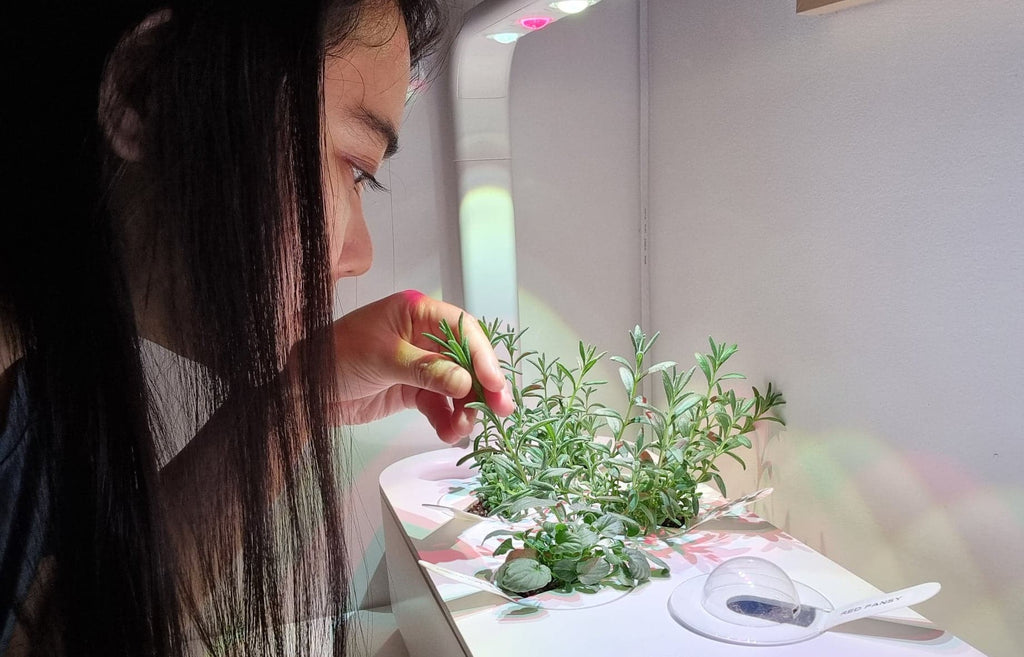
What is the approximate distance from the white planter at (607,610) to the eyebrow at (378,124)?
17.8 inches

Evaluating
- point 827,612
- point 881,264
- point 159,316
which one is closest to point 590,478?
point 827,612

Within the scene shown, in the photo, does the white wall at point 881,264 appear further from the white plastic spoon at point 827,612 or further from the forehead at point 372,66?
the forehead at point 372,66

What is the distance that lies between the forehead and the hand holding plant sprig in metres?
0.32

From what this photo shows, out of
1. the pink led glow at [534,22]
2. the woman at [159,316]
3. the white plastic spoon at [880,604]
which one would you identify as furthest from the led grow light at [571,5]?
the white plastic spoon at [880,604]

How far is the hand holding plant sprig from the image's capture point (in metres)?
0.82

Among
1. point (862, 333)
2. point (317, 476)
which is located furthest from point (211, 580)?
point (862, 333)

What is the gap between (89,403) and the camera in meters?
0.31

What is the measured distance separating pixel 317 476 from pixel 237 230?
12 centimetres

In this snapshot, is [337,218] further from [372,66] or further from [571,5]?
[571,5]

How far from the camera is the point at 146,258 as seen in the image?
34 cm

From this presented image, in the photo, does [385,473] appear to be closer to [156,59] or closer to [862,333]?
[862,333]

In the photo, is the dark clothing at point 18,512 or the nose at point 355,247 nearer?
the dark clothing at point 18,512

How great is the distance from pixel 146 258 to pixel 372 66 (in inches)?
7.2

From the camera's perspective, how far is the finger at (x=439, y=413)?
29.5 inches
